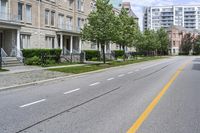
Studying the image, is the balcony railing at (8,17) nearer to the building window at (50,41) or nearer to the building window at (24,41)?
the building window at (24,41)

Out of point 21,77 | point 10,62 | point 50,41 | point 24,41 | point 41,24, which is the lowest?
point 21,77

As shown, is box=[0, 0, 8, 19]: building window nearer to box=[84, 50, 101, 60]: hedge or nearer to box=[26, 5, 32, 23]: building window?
box=[26, 5, 32, 23]: building window

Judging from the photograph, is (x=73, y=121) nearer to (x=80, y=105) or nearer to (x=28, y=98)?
(x=80, y=105)

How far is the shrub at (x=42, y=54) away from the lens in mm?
30284

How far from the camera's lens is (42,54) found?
29969 millimetres

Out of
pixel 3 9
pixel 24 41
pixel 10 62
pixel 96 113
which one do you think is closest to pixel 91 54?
pixel 24 41

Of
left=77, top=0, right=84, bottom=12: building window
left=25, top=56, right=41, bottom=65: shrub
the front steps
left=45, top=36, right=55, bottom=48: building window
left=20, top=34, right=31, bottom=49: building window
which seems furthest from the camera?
left=77, top=0, right=84, bottom=12: building window

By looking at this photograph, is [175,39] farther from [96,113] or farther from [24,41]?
[96,113]

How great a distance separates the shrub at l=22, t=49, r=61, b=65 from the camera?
3028cm

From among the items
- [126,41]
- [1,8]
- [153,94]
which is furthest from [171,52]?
[153,94]

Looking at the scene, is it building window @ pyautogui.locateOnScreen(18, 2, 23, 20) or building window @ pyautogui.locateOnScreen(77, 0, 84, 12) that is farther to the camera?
building window @ pyautogui.locateOnScreen(77, 0, 84, 12)

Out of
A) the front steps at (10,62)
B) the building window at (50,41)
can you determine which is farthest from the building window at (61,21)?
the front steps at (10,62)

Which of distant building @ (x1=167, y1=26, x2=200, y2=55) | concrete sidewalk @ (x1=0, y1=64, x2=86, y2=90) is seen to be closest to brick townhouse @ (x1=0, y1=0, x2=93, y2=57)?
concrete sidewalk @ (x1=0, y1=64, x2=86, y2=90)

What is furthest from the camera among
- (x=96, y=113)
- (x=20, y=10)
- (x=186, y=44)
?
(x=186, y=44)
